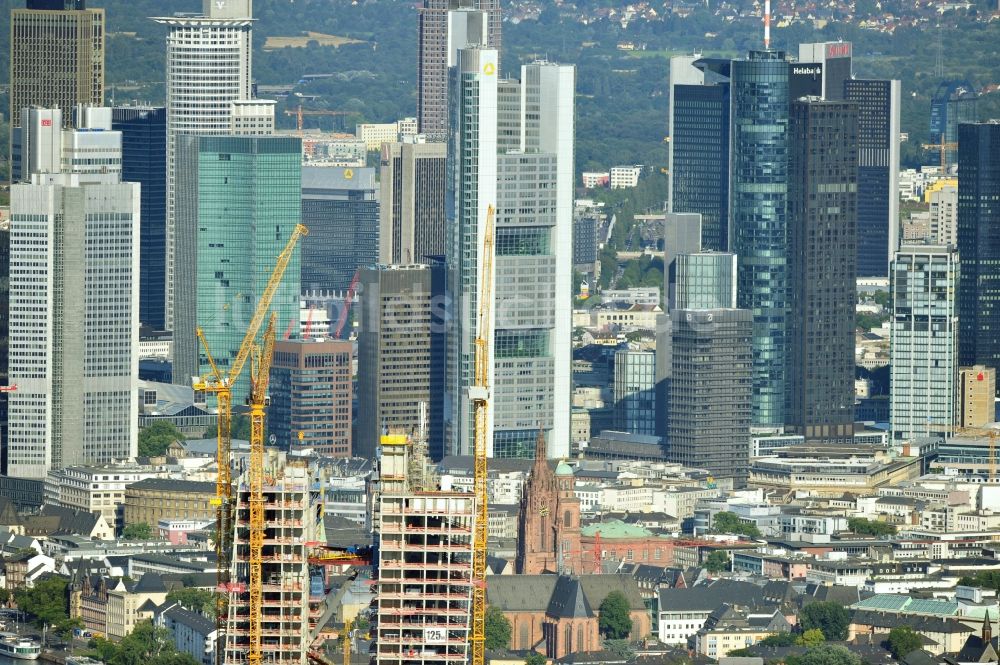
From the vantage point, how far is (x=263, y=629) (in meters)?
88.2

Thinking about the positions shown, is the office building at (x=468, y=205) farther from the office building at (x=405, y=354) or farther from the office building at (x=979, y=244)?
the office building at (x=979, y=244)

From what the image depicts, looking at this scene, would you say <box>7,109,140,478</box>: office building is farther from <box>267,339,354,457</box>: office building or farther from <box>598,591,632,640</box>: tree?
<box>598,591,632,640</box>: tree

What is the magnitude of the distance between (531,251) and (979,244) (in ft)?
99.7

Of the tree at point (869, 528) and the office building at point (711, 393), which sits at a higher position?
the office building at point (711, 393)

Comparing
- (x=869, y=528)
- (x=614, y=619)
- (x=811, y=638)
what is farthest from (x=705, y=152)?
(x=811, y=638)

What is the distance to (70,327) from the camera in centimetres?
15938

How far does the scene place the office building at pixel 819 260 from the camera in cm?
17700

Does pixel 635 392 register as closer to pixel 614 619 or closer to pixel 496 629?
pixel 614 619

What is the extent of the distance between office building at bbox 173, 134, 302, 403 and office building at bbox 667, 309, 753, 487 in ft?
74.8

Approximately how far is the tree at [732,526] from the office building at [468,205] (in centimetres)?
1090

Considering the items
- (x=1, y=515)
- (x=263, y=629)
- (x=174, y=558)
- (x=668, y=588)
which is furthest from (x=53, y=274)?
(x=263, y=629)

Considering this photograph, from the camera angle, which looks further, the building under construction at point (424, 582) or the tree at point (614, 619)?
the tree at point (614, 619)

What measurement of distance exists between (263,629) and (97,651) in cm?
3760

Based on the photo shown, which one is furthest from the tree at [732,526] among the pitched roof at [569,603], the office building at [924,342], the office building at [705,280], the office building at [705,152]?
the office building at [705,152]
